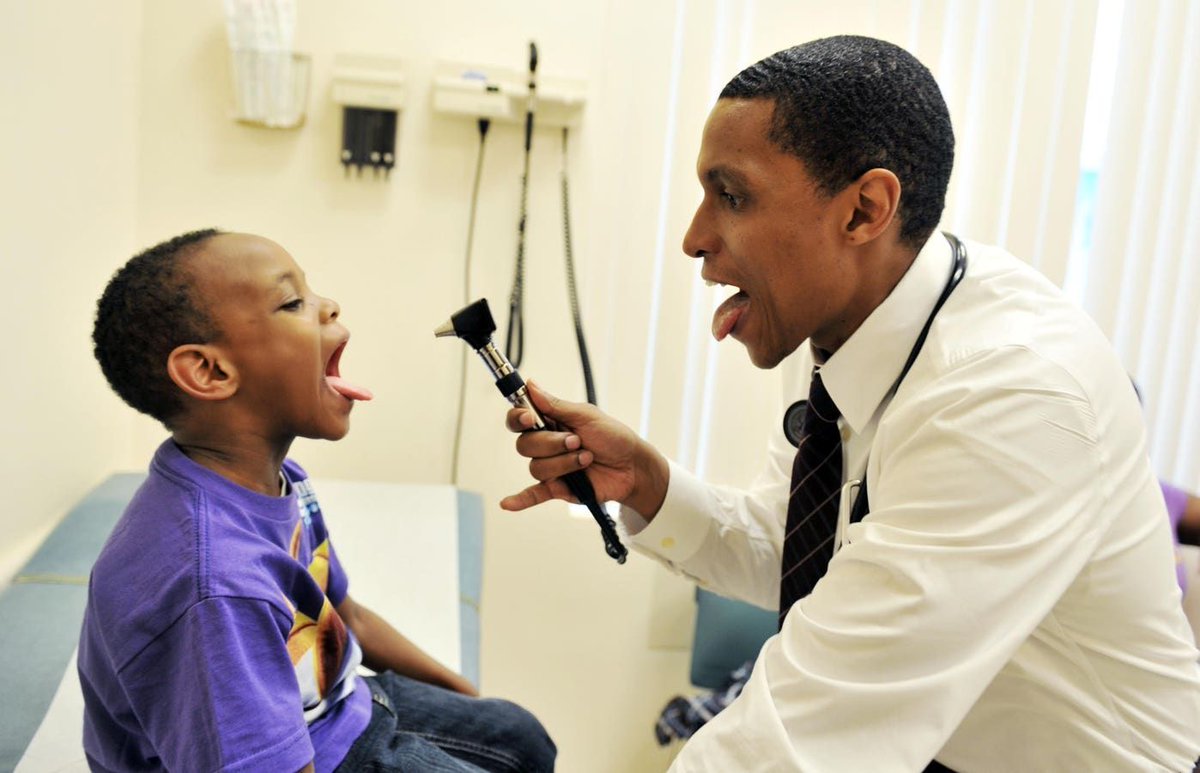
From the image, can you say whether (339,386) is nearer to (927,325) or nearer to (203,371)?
(203,371)

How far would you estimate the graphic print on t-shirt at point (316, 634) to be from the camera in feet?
3.70

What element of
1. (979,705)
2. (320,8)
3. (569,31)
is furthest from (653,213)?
(979,705)

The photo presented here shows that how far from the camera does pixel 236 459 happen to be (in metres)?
1.12

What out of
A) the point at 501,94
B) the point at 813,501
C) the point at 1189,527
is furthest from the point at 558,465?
the point at 1189,527

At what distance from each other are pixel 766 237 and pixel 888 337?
0.62 feet

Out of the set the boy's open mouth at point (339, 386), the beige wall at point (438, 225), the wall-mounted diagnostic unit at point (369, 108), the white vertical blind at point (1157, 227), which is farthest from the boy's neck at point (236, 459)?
the white vertical blind at point (1157, 227)

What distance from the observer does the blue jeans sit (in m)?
1.20

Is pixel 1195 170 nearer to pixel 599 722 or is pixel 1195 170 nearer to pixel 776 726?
pixel 599 722

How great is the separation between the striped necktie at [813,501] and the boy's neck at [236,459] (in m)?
0.66

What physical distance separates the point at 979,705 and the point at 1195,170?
6.39 ft

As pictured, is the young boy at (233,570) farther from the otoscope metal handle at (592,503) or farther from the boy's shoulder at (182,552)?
the otoscope metal handle at (592,503)

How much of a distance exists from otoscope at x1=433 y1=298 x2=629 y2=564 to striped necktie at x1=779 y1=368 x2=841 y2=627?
0.24m

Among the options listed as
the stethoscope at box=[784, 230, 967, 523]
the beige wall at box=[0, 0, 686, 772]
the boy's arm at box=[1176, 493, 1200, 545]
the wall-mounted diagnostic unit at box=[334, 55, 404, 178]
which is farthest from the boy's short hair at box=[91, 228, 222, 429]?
the boy's arm at box=[1176, 493, 1200, 545]

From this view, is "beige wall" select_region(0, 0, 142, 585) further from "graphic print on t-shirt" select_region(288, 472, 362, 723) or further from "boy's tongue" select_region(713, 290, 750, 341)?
"boy's tongue" select_region(713, 290, 750, 341)
